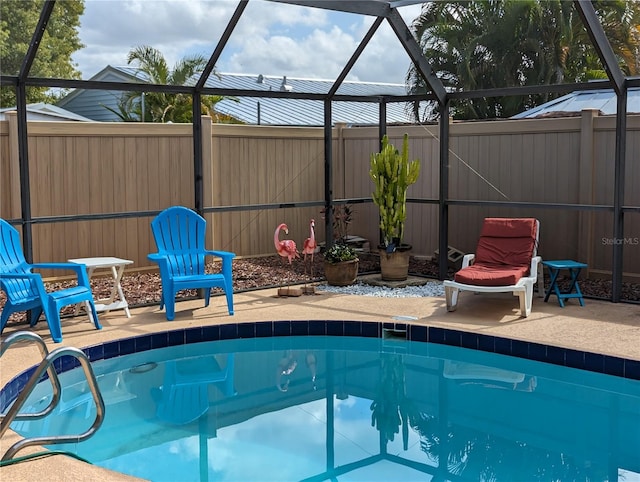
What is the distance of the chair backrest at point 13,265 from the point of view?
6.21 m

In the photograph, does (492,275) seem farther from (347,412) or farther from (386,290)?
(347,412)

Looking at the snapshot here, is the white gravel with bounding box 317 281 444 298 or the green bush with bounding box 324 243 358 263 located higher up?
the green bush with bounding box 324 243 358 263

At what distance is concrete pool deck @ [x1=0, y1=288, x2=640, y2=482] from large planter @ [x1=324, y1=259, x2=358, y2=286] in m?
0.47

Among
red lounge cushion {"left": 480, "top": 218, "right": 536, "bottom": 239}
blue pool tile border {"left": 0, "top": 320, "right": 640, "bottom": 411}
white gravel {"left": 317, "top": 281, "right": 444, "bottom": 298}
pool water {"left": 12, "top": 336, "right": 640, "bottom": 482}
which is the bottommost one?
pool water {"left": 12, "top": 336, "right": 640, "bottom": 482}

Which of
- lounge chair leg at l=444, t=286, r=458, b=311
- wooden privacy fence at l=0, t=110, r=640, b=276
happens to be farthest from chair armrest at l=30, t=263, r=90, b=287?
lounge chair leg at l=444, t=286, r=458, b=311

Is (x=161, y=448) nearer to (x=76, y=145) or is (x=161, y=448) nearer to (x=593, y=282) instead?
(x=76, y=145)

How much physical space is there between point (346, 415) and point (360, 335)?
1.75 meters

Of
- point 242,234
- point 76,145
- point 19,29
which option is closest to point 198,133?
point 76,145

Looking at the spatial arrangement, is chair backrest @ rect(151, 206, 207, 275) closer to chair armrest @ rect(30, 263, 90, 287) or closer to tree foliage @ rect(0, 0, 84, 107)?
chair armrest @ rect(30, 263, 90, 287)

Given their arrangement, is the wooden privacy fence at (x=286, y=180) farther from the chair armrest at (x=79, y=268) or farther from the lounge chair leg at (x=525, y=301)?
the lounge chair leg at (x=525, y=301)

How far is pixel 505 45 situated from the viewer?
14.0 m

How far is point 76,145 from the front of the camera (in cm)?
849

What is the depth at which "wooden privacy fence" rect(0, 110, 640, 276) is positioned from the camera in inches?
329

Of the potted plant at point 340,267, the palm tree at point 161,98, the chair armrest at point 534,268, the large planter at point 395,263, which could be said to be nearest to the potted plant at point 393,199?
the large planter at point 395,263
